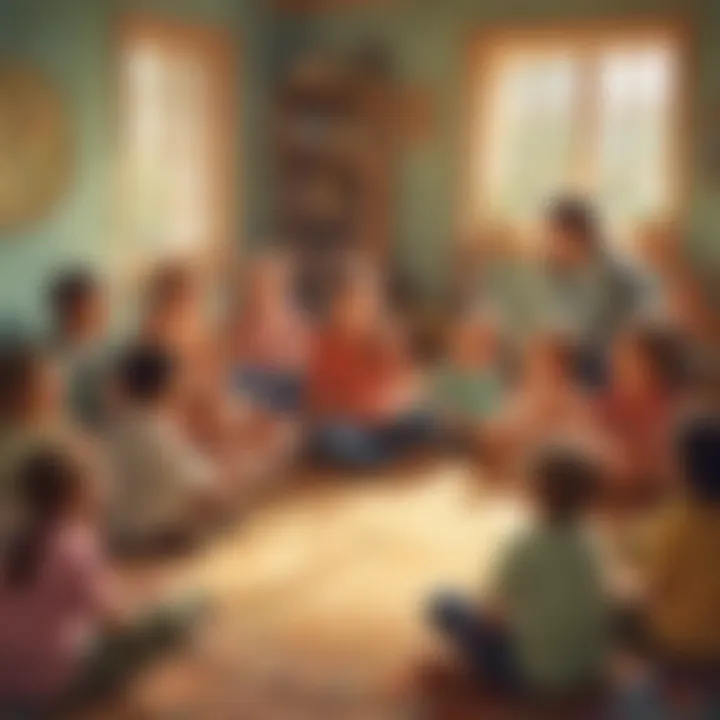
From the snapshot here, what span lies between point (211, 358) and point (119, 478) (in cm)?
19

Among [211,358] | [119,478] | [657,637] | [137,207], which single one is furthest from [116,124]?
[657,637]

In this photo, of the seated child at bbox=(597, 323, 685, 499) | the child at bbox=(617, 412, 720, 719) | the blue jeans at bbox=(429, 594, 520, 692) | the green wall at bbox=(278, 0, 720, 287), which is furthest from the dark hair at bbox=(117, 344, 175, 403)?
the child at bbox=(617, 412, 720, 719)

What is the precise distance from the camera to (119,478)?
1695 millimetres

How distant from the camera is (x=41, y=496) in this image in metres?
1.65

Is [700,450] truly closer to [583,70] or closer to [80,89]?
[583,70]

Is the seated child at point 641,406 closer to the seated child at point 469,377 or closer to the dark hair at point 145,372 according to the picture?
the seated child at point 469,377

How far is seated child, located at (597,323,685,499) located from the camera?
1680 mm

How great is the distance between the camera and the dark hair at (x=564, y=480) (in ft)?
5.55

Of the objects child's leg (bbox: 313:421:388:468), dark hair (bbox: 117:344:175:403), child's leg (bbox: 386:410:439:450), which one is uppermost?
dark hair (bbox: 117:344:175:403)

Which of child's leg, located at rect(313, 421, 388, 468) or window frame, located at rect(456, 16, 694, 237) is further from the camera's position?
child's leg, located at rect(313, 421, 388, 468)

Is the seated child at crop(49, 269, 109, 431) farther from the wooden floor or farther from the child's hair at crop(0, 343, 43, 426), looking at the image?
the wooden floor

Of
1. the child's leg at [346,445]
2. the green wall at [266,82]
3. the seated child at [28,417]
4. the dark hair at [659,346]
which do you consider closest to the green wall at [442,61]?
the green wall at [266,82]

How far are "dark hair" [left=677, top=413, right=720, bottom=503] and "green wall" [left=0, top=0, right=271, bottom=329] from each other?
27.6 inches

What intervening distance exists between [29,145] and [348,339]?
46 centimetres
